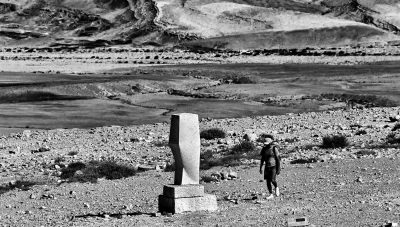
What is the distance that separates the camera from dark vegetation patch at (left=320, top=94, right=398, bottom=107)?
5062cm

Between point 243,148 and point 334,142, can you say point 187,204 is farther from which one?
point 334,142

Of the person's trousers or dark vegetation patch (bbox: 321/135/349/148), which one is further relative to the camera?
dark vegetation patch (bbox: 321/135/349/148)

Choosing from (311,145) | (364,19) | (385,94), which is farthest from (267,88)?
(364,19)

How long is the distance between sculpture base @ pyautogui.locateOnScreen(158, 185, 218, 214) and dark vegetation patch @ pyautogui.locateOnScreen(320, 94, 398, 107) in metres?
31.1

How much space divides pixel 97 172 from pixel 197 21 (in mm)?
122535

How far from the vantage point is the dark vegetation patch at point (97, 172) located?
25547mm

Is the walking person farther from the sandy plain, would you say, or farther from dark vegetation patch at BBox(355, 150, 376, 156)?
dark vegetation patch at BBox(355, 150, 376, 156)

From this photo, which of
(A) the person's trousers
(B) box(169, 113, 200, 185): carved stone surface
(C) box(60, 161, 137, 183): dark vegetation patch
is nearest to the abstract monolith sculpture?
(B) box(169, 113, 200, 185): carved stone surface

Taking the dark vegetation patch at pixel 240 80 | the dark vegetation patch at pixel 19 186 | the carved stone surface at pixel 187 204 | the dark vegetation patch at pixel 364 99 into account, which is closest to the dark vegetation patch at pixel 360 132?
the dark vegetation patch at pixel 19 186

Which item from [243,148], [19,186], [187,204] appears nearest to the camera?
[187,204]

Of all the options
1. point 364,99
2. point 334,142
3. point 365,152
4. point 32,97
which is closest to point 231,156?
point 334,142

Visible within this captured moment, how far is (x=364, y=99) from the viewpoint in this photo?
52.7 m

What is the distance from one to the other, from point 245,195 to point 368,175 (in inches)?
123

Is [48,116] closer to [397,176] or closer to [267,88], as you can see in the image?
[267,88]
